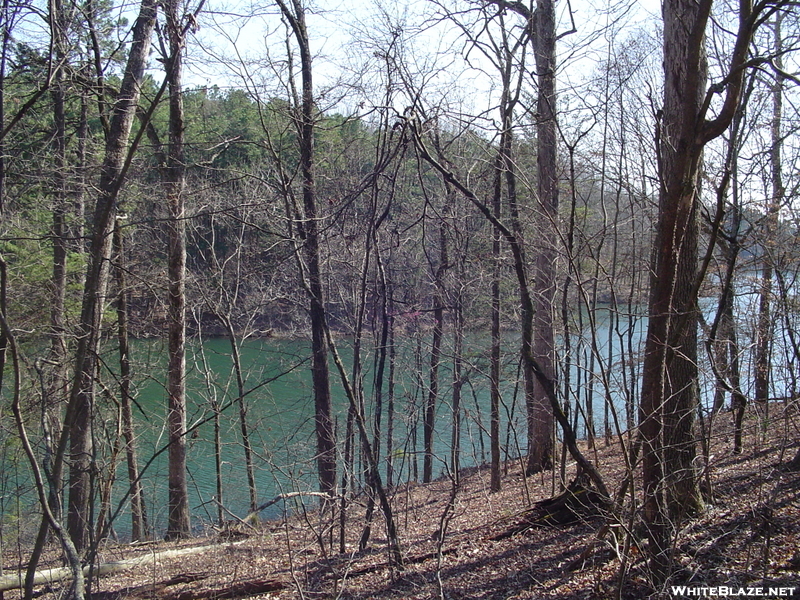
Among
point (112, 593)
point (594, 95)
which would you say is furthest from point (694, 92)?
point (112, 593)

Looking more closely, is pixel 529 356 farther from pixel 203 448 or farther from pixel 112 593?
pixel 203 448

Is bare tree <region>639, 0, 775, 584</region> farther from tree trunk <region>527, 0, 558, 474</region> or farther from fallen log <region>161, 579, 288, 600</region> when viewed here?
tree trunk <region>527, 0, 558, 474</region>

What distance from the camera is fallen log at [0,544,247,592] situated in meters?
5.98

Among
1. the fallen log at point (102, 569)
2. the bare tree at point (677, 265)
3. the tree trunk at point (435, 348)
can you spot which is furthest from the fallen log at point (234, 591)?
the tree trunk at point (435, 348)

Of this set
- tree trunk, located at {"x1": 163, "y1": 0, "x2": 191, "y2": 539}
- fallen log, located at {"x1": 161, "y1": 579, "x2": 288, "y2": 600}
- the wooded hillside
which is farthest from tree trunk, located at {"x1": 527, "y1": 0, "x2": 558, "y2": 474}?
tree trunk, located at {"x1": 163, "y1": 0, "x2": 191, "y2": 539}

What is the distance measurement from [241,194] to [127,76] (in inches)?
157

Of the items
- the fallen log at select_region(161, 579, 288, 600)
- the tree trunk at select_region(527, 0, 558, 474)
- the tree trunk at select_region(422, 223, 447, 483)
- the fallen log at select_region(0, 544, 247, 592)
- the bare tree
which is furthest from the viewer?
the tree trunk at select_region(422, 223, 447, 483)

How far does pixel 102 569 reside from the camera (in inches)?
264

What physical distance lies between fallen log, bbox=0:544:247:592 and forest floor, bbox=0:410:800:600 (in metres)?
0.10

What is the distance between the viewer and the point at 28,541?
10.5m

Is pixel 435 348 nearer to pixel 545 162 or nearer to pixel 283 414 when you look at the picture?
pixel 545 162

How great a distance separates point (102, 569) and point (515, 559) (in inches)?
175

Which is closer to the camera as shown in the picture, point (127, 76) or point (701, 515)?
point (701, 515)

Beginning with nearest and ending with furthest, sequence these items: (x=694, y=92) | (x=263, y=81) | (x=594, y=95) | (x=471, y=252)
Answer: (x=694, y=92) → (x=263, y=81) → (x=594, y=95) → (x=471, y=252)
